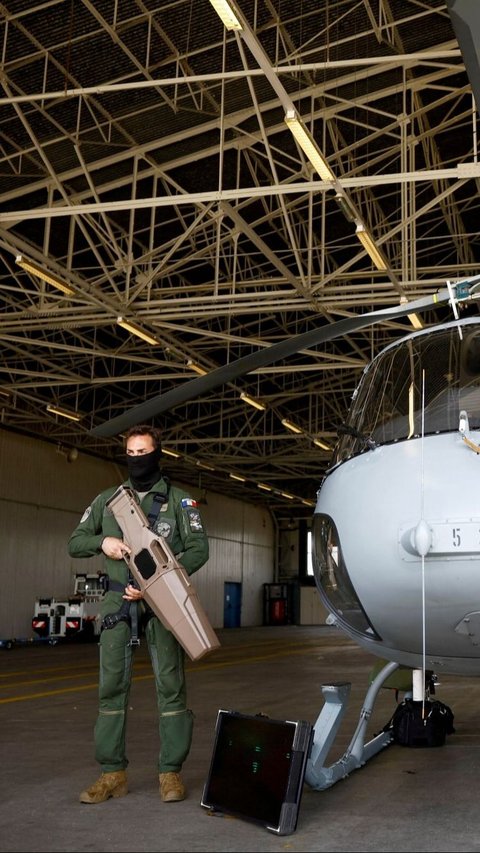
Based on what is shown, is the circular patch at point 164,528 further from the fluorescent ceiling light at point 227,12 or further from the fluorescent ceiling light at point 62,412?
the fluorescent ceiling light at point 62,412

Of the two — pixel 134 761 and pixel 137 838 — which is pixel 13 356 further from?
pixel 137 838

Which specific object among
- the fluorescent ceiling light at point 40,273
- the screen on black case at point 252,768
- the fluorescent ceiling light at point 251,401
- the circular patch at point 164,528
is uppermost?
the fluorescent ceiling light at point 251,401

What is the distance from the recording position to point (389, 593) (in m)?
4.46

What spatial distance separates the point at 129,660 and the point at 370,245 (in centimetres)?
1062

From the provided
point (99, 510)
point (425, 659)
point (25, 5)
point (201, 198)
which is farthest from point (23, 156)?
point (425, 659)

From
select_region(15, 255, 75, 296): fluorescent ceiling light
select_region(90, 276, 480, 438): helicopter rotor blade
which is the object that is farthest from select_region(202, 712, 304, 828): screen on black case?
select_region(15, 255, 75, 296): fluorescent ceiling light

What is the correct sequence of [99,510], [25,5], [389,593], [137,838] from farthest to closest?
[25,5] → [99,510] → [389,593] → [137,838]

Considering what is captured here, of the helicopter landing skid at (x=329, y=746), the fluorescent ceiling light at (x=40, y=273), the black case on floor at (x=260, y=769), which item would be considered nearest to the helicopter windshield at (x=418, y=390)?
the helicopter landing skid at (x=329, y=746)

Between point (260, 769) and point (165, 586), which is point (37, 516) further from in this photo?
point (260, 769)

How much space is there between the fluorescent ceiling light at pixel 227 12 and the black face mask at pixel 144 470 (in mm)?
5019

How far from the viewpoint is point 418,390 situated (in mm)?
5184

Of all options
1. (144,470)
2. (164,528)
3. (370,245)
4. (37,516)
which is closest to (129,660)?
(164,528)

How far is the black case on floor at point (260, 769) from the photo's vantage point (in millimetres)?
4410

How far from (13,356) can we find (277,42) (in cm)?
1428
